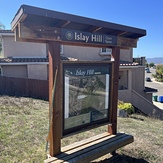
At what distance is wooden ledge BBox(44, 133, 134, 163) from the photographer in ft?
10.6

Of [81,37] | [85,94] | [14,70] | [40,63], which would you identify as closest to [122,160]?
[85,94]

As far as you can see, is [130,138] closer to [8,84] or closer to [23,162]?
[23,162]

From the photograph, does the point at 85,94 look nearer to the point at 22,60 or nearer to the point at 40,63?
the point at 40,63

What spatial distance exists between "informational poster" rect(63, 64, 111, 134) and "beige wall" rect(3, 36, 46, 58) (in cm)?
1308

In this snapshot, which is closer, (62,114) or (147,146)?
(62,114)

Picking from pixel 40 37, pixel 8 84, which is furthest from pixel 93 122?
pixel 8 84

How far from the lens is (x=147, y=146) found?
15.5 ft

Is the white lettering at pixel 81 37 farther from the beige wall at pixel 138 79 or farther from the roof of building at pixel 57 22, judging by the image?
the beige wall at pixel 138 79

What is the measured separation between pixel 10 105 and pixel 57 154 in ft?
19.0

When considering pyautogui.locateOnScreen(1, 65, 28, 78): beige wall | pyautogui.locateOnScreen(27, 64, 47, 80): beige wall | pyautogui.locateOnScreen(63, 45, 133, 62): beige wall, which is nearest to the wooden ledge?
pyautogui.locateOnScreen(27, 64, 47, 80): beige wall

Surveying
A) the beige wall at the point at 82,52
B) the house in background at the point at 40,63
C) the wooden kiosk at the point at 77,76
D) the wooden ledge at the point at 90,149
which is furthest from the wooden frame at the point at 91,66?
the beige wall at the point at 82,52

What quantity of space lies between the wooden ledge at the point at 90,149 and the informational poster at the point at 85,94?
15.7 inches

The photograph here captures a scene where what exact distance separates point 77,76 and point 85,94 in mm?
475

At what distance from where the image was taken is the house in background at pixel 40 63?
1482 cm
